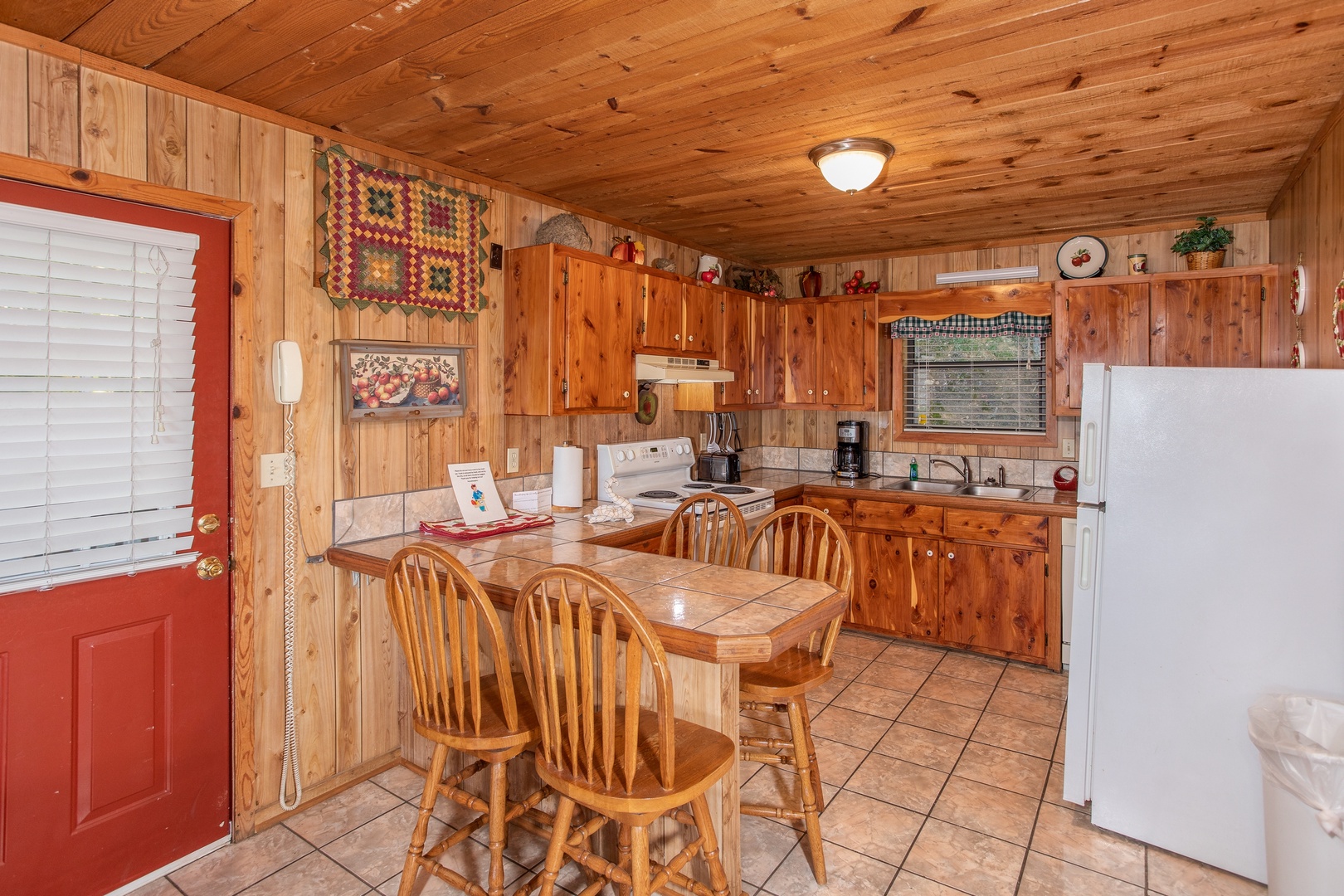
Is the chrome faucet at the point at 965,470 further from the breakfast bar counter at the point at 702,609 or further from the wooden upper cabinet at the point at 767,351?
the breakfast bar counter at the point at 702,609

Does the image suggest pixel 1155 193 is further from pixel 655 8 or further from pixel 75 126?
pixel 75 126

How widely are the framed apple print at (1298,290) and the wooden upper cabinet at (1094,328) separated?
76 centimetres

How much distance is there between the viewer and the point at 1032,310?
431cm

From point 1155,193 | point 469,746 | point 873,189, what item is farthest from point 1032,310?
point 469,746

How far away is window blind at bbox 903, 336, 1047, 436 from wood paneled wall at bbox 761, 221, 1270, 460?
14cm

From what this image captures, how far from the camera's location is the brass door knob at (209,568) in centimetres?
234

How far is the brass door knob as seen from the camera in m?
2.34

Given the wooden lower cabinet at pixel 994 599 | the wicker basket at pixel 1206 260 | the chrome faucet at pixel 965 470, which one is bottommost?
the wooden lower cabinet at pixel 994 599

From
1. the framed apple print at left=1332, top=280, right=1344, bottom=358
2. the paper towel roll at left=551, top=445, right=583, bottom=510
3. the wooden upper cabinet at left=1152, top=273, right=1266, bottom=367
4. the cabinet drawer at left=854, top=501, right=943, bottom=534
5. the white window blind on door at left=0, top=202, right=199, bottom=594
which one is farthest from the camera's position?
the cabinet drawer at left=854, top=501, right=943, bottom=534

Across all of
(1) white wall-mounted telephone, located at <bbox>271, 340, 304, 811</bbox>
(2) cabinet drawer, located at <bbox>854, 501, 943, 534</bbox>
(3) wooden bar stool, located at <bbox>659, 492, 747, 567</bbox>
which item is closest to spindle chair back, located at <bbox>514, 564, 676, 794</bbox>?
(3) wooden bar stool, located at <bbox>659, 492, 747, 567</bbox>

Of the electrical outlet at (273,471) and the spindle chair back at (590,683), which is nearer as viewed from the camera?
the spindle chair back at (590,683)

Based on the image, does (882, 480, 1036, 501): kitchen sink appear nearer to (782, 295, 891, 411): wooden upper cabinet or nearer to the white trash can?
(782, 295, 891, 411): wooden upper cabinet

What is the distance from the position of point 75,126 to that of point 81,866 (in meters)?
2.09

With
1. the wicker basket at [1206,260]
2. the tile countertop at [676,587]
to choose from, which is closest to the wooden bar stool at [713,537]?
the tile countertop at [676,587]
